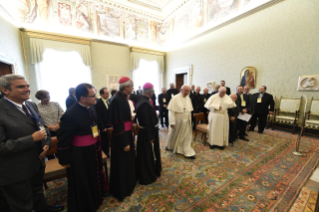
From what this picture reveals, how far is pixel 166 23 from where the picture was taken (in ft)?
34.0

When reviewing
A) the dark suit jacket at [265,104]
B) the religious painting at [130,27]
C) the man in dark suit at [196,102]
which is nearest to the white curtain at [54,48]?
the religious painting at [130,27]

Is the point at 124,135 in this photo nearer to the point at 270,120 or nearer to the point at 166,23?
the point at 270,120

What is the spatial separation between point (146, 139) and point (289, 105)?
242 inches

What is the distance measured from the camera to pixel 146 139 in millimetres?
2480

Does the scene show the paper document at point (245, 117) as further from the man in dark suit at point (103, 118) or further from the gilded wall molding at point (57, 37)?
the gilded wall molding at point (57, 37)

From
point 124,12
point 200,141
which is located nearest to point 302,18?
point 200,141

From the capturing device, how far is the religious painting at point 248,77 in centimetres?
622

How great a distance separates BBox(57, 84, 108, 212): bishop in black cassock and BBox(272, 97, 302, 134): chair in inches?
270

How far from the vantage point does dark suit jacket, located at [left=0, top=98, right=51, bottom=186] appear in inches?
54.1

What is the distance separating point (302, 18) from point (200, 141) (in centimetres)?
581

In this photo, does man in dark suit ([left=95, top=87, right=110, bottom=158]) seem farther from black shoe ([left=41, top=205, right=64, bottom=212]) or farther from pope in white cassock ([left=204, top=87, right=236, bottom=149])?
pope in white cassock ([left=204, top=87, right=236, bottom=149])

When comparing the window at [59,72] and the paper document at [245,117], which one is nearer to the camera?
the paper document at [245,117]

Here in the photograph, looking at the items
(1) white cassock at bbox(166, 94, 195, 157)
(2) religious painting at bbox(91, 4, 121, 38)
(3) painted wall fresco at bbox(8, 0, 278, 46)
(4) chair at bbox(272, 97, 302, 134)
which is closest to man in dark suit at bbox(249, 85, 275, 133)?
(4) chair at bbox(272, 97, 302, 134)

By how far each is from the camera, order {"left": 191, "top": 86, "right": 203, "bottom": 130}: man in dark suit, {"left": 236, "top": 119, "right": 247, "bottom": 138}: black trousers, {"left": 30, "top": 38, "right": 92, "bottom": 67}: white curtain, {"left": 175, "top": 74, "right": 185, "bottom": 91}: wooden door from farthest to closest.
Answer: {"left": 175, "top": 74, "right": 185, "bottom": 91}: wooden door → {"left": 30, "top": 38, "right": 92, "bottom": 67}: white curtain → {"left": 191, "top": 86, "right": 203, "bottom": 130}: man in dark suit → {"left": 236, "top": 119, "right": 247, "bottom": 138}: black trousers
